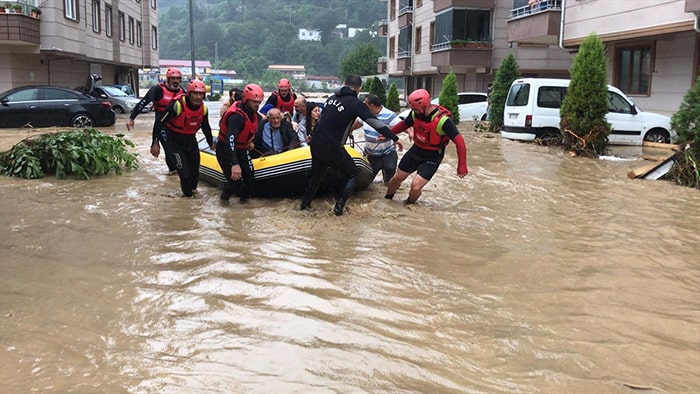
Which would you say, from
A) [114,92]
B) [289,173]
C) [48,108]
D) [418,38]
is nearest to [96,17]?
[114,92]

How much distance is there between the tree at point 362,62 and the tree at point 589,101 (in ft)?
171

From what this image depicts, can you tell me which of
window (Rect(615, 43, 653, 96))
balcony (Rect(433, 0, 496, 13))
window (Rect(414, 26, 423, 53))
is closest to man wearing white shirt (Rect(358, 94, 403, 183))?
window (Rect(615, 43, 653, 96))

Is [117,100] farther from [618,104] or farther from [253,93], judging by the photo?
[253,93]

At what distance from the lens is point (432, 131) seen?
7.77 m

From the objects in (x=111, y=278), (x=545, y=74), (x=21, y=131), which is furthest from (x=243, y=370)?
(x=545, y=74)

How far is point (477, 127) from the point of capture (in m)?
21.5

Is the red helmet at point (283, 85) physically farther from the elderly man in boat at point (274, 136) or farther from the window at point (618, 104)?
the window at point (618, 104)

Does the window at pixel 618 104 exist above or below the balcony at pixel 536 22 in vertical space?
below

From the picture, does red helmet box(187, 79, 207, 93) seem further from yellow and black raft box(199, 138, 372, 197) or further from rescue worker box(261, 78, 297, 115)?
rescue worker box(261, 78, 297, 115)

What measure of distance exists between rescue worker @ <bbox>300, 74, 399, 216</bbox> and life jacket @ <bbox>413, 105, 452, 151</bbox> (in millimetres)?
675

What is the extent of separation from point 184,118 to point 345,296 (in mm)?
4103

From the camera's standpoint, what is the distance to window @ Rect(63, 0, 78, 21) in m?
23.2

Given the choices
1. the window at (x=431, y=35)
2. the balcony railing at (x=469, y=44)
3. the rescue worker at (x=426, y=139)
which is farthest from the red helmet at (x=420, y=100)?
the window at (x=431, y=35)

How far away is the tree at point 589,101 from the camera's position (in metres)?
13.9
